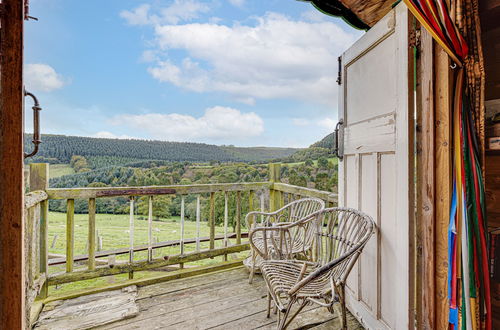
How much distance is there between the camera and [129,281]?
2344 mm

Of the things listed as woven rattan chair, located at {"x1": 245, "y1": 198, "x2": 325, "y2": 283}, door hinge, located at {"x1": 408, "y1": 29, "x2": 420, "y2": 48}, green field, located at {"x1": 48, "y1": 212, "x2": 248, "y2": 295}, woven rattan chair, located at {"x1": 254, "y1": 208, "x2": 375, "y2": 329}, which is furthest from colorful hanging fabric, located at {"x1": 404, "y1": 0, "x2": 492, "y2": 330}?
green field, located at {"x1": 48, "y1": 212, "x2": 248, "y2": 295}

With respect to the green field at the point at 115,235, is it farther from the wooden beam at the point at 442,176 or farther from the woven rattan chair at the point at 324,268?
the wooden beam at the point at 442,176

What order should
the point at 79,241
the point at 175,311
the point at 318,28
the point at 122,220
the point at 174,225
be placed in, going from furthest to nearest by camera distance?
the point at 318,28 < the point at 174,225 < the point at 122,220 < the point at 79,241 < the point at 175,311

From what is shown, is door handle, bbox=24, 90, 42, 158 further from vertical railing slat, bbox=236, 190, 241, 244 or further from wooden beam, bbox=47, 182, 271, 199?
vertical railing slat, bbox=236, 190, 241, 244

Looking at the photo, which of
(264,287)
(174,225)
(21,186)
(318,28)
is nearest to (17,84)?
(21,186)

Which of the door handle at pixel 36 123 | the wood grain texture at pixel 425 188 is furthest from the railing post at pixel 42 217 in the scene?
the wood grain texture at pixel 425 188

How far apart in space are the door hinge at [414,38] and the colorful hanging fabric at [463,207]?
0.21 meters

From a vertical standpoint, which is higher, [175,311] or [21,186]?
[21,186]

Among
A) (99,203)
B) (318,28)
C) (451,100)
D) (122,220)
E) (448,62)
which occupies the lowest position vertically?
(122,220)

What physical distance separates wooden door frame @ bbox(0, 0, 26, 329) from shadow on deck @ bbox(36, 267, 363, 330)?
1.05m

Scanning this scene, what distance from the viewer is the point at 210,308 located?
1.95 m

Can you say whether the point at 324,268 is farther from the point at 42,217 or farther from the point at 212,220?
the point at 42,217

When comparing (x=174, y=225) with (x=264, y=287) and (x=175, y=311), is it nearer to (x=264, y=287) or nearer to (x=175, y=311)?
(x=175, y=311)

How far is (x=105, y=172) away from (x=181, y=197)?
2.93 ft
